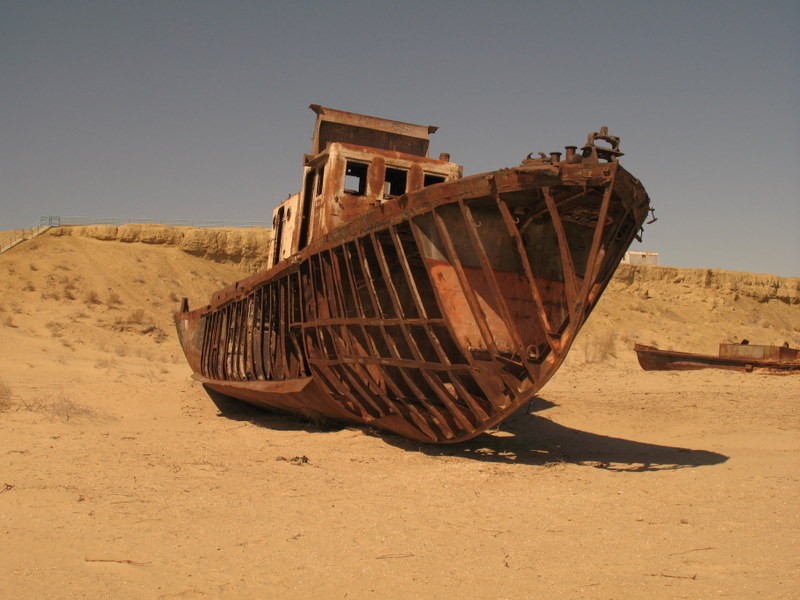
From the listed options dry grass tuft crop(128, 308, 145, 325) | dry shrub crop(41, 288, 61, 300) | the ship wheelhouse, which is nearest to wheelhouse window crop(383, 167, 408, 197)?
the ship wheelhouse

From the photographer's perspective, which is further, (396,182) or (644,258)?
(644,258)

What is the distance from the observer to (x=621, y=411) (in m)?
13.6

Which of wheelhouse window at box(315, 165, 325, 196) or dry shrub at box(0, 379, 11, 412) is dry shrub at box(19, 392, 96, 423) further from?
wheelhouse window at box(315, 165, 325, 196)

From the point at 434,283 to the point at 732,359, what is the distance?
14663 millimetres

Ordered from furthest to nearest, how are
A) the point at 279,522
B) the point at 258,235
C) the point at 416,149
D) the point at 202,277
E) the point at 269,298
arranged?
the point at 258,235, the point at 202,277, the point at 416,149, the point at 269,298, the point at 279,522

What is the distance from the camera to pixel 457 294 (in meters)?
8.31

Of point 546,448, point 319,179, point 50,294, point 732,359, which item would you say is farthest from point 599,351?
point 50,294

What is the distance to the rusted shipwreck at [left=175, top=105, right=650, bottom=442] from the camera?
7.50 metres

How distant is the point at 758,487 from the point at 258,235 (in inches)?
1552

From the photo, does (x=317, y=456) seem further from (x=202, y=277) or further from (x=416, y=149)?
(x=202, y=277)

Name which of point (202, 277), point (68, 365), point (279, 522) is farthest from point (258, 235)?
point (279, 522)

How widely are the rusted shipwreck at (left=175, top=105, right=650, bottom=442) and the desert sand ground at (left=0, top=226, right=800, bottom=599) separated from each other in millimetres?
733

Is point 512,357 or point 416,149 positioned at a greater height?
point 416,149

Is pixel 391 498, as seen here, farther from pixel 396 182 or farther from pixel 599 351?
pixel 599 351
